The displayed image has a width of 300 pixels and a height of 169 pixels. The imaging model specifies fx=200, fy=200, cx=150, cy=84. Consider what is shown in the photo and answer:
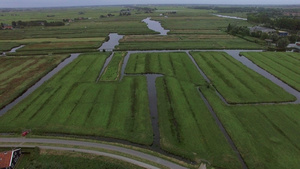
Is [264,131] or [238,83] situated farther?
[238,83]

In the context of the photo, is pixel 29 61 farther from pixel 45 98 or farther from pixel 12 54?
pixel 45 98

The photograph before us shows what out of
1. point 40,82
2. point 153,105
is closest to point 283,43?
point 153,105

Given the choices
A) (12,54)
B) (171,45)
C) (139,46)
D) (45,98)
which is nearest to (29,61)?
(12,54)

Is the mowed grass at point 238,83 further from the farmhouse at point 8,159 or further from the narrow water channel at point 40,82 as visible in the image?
the narrow water channel at point 40,82

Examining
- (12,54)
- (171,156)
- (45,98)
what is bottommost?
(171,156)

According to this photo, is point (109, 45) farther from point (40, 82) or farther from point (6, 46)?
point (6, 46)

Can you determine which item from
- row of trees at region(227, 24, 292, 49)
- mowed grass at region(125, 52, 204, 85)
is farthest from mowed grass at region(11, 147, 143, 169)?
row of trees at region(227, 24, 292, 49)

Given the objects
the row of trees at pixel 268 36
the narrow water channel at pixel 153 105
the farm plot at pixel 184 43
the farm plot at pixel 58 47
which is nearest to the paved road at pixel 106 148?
the narrow water channel at pixel 153 105
